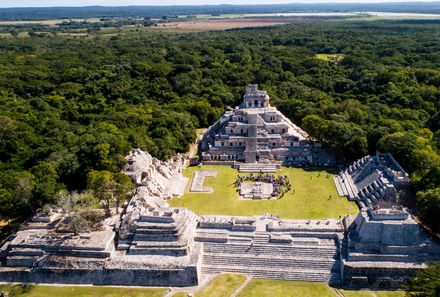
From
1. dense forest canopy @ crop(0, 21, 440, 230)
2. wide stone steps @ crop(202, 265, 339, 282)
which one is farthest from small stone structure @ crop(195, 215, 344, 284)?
dense forest canopy @ crop(0, 21, 440, 230)

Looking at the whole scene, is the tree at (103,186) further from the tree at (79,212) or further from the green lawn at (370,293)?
the green lawn at (370,293)

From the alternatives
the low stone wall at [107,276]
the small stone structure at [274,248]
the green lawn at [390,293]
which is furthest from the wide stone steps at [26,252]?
the green lawn at [390,293]

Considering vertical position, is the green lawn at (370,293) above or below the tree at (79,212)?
below

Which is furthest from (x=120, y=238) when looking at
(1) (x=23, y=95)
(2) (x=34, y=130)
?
(1) (x=23, y=95)

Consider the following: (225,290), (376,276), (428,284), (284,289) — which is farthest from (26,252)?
(428,284)

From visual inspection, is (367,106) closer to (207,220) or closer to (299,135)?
(299,135)
